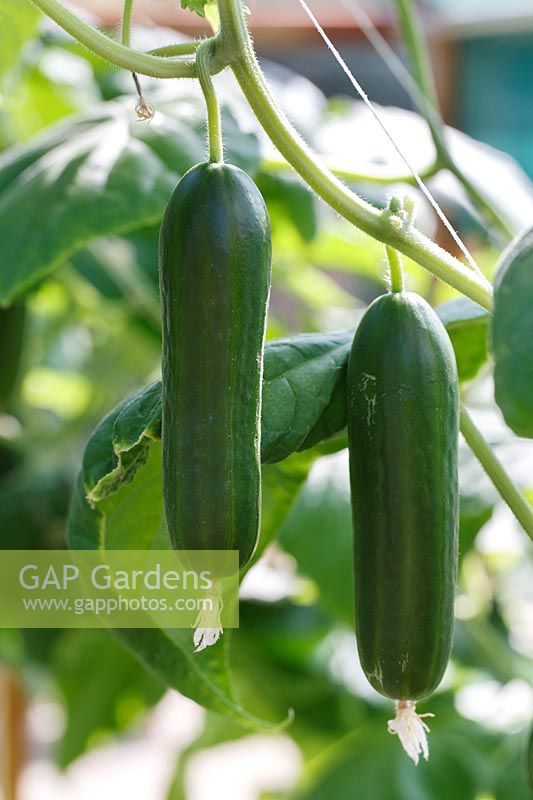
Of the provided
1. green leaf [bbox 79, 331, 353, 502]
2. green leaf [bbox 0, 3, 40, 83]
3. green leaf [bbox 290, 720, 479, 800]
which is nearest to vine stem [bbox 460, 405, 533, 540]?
green leaf [bbox 79, 331, 353, 502]

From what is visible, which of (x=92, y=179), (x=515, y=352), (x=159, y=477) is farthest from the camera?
(x=92, y=179)

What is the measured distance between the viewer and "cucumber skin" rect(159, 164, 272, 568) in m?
0.41

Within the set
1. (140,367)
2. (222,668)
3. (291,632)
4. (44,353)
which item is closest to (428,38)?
(44,353)

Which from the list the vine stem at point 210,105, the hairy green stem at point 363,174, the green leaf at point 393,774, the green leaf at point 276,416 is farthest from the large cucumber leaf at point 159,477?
the green leaf at point 393,774

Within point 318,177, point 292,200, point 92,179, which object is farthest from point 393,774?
point 318,177

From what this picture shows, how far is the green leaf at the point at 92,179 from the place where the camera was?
2.27ft

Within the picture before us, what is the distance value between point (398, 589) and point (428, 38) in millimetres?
1835

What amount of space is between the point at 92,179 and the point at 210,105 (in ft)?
0.93

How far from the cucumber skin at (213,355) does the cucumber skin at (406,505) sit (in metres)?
0.06

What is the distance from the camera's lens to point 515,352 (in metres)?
0.37

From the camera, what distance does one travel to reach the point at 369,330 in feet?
1.58

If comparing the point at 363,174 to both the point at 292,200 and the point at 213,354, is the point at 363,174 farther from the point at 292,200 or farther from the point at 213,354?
the point at 213,354

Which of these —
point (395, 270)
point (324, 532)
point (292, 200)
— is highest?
point (395, 270)

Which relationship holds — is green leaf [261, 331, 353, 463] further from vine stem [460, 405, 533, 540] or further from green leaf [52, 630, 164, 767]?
green leaf [52, 630, 164, 767]
